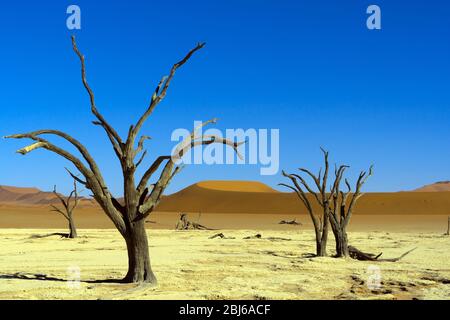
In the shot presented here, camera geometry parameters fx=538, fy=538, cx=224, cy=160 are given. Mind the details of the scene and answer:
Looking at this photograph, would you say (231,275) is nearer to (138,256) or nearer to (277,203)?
(138,256)

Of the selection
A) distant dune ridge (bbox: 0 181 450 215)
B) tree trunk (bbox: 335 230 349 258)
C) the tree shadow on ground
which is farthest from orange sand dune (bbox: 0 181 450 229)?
the tree shadow on ground

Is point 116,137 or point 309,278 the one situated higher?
point 116,137

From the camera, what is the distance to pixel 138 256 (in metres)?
10.8

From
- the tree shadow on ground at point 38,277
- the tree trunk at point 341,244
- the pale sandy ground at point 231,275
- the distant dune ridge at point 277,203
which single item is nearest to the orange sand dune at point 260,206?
the distant dune ridge at point 277,203

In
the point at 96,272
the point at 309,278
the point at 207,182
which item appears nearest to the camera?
the point at 309,278

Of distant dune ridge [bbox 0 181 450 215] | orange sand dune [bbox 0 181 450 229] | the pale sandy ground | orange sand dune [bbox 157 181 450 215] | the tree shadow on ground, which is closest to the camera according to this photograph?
the pale sandy ground

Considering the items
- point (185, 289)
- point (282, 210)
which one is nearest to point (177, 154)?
point (185, 289)

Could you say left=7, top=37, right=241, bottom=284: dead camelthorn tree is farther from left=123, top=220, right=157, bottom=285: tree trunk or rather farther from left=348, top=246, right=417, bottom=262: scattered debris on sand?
left=348, top=246, right=417, bottom=262: scattered debris on sand

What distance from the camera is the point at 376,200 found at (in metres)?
96.6

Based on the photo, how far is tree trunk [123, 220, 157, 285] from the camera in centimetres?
1079

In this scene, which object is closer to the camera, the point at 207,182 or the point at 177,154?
the point at 177,154
